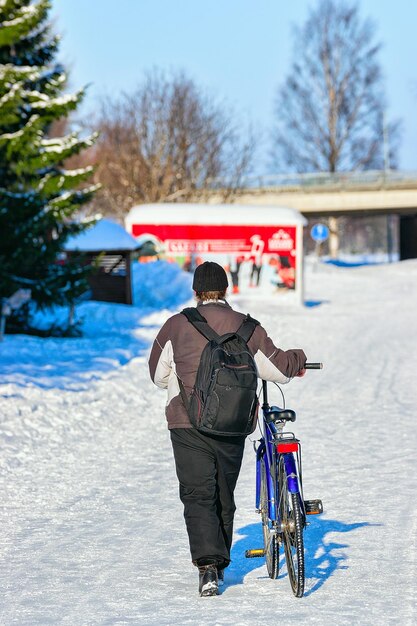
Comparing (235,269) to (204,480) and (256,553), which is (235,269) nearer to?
(256,553)

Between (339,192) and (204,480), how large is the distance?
54852mm

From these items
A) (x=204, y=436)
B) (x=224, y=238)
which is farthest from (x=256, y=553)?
(x=224, y=238)

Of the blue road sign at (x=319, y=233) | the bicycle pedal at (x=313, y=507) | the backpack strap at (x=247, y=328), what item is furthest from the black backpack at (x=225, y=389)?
the blue road sign at (x=319, y=233)

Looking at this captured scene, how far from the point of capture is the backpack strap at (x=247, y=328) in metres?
5.55

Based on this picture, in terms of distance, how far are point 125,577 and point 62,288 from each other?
45.1 ft

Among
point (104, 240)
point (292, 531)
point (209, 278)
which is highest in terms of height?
point (104, 240)

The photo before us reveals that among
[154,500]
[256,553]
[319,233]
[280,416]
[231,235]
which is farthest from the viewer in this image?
[319,233]

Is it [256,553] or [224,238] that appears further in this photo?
[224,238]

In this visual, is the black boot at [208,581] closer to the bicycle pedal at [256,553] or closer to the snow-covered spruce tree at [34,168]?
the bicycle pedal at [256,553]

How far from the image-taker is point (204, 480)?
5.62 metres

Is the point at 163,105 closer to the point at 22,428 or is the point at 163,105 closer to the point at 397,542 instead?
the point at 22,428

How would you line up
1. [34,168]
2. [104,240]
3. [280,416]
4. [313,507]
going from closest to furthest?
1. [313,507]
2. [280,416]
3. [34,168]
4. [104,240]

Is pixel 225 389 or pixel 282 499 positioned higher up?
pixel 225 389

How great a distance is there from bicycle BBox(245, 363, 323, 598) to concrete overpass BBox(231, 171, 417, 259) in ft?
173
